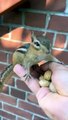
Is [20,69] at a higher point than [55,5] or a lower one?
lower

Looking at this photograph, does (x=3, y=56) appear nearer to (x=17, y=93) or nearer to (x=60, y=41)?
(x=17, y=93)

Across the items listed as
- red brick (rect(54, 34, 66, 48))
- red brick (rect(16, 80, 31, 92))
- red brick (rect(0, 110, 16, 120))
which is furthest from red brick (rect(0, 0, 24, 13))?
red brick (rect(0, 110, 16, 120))

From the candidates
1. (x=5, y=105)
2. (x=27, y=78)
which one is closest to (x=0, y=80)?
(x=27, y=78)

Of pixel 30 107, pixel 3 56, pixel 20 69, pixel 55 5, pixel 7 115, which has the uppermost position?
pixel 55 5

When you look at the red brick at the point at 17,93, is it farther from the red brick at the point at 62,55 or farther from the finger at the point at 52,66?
the finger at the point at 52,66

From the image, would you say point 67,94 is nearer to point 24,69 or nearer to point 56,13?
point 24,69

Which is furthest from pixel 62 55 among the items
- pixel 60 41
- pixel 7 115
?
pixel 7 115

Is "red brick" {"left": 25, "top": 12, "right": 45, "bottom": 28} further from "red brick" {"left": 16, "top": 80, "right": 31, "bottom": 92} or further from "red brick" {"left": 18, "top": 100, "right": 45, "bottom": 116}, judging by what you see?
"red brick" {"left": 18, "top": 100, "right": 45, "bottom": 116}
